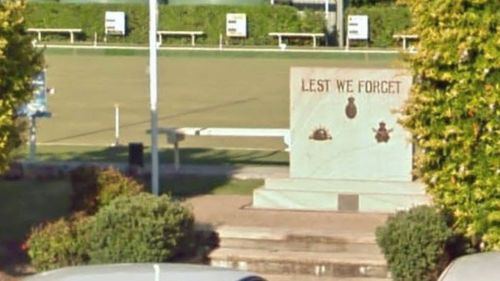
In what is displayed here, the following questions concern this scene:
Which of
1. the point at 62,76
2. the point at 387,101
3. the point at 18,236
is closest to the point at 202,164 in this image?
the point at 387,101

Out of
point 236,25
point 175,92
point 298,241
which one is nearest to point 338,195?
point 298,241

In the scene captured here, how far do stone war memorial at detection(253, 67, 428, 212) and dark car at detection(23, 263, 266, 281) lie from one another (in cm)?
881

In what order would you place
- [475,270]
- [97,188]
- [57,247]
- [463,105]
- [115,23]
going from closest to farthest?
[475,270], [463,105], [57,247], [97,188], [115,23]

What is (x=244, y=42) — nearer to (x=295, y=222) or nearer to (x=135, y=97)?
(x=135, y=97)

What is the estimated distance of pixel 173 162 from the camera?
19469 mm

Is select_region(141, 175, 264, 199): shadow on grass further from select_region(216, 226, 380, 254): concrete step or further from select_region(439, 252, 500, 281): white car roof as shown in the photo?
select_region(439, 252, 500, 281): white car roof

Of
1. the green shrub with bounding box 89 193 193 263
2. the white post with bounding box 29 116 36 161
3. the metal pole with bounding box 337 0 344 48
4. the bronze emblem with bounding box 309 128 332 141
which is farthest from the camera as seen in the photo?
the metal pole with bounding box 337 0 344 48

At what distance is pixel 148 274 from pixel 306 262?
6622mm

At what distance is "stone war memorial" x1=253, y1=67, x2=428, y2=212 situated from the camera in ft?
Answer: 52.3

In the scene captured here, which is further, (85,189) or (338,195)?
(338,195)

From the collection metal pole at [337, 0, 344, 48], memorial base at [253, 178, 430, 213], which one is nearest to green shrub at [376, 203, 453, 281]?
memorial base at [253, 178, 430, 213]

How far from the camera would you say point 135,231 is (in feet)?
42.1

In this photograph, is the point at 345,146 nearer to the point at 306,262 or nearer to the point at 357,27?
the point at 306,262

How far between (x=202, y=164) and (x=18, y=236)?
5241 mm
